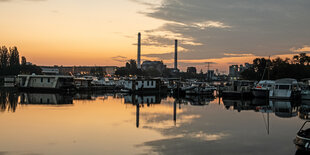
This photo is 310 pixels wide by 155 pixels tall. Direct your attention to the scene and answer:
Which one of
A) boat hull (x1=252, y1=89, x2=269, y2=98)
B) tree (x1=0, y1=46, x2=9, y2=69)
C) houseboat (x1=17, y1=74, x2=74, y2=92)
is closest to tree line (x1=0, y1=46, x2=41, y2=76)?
tree (x1=0, y1=46, x2=9, y2=69)

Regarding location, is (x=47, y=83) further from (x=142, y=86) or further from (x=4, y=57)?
(x=4, y=57)

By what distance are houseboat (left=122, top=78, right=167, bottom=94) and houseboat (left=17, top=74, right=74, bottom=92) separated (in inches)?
446

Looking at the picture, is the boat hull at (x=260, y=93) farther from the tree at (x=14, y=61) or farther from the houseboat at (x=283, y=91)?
the tree at (x=14, y=61)

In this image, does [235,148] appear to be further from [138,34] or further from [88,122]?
[138,34]

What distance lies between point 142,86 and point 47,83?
1895 centimetres

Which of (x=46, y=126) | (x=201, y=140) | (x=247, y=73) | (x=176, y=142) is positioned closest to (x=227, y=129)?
(x=201, y=140)

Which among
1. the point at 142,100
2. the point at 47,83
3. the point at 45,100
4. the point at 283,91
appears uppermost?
the point at 47,83

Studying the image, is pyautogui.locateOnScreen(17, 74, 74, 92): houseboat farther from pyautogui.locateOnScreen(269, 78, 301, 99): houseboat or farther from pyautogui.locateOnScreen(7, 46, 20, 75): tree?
pyautogui.locateOnScreen(7, 46, 20, 75): tree

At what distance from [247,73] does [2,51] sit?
8527 centimetres

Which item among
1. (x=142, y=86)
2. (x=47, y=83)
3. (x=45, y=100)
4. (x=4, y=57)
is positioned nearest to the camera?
(x=45, y=100)

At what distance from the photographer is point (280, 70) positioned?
75125 mm

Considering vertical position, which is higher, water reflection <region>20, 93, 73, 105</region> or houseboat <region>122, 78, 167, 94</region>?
houseboat <region>122, 78, 167, 94</region>

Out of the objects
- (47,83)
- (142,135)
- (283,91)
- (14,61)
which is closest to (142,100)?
(283,91)

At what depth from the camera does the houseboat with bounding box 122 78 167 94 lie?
64.8 meters
